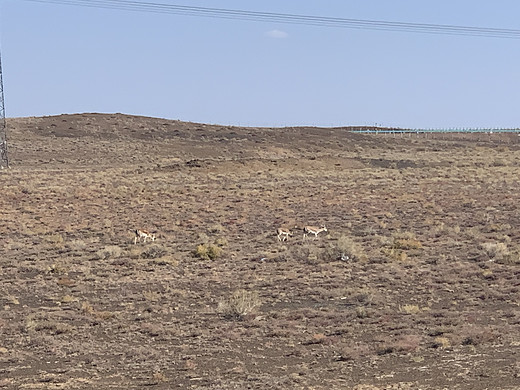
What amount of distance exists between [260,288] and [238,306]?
3151 mm

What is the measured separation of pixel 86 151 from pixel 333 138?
36608 mm

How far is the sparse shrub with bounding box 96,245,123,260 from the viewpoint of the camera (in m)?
25.2

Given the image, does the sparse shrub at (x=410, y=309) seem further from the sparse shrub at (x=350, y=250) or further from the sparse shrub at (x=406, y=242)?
the sparse shrub at (x=406, y=242)

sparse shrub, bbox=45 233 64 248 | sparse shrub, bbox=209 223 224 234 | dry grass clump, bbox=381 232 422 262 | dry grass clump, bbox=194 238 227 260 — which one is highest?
dry grass clump, bbox=381 232 422 262

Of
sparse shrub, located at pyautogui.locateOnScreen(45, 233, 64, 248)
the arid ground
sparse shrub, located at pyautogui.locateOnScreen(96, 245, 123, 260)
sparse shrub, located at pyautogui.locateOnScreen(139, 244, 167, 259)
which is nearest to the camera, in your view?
the arid ground

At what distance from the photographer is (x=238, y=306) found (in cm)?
1688

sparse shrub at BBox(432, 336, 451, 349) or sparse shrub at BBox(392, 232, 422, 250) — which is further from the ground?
sparse shrub at BBox(392, 232, 422, 250)

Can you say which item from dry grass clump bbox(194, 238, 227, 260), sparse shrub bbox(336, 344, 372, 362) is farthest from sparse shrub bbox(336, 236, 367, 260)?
sparse shrub bbox(336, 344, 372, 362)

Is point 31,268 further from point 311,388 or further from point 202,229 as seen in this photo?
point 311,388

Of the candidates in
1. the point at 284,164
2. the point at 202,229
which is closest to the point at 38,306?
the point at 202,229

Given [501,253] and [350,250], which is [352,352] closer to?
[350,250]

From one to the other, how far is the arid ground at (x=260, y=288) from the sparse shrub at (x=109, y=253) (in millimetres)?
98

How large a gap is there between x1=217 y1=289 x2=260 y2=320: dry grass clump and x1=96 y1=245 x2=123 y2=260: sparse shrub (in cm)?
807

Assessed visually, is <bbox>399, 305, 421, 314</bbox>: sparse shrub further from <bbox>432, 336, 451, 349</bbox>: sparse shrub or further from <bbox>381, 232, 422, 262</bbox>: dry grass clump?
<bbox>381, 232, 422, 262</bbox>: dry grass clump
